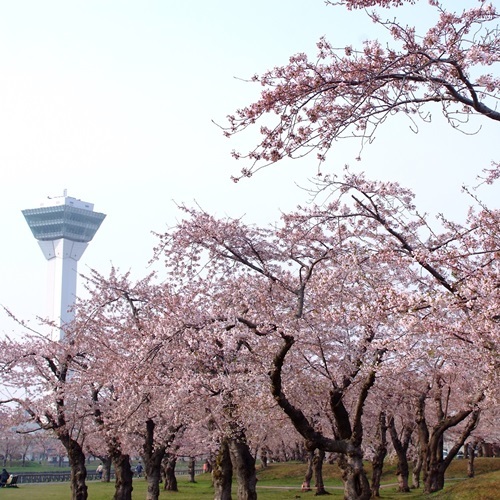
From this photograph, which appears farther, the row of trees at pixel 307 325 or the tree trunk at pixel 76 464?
the tree trunk at pixel 76 464

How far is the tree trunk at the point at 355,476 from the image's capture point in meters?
13.7

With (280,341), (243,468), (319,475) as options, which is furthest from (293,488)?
(280,341)

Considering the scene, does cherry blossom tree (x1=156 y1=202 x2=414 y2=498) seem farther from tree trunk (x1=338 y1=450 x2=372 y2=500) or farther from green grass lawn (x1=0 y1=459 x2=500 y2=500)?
green grass lawn (x1=0 y1=459 x2=500 y2=500)

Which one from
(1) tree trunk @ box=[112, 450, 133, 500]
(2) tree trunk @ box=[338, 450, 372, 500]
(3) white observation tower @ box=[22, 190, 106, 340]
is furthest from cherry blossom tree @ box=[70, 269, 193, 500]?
(3) white observation tower @ box=[22, 190, 106, 340]

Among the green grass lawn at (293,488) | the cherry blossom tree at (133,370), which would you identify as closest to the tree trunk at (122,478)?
the cherry blossom tree at (133,370)

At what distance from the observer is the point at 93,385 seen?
73.2 feet

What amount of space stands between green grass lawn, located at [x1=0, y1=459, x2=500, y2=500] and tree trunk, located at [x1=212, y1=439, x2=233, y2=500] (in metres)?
6.35

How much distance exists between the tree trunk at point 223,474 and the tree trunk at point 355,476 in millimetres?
6058

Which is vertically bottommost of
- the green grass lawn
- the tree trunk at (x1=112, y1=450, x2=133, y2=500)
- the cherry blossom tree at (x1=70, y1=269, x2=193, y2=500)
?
the green grass lawn

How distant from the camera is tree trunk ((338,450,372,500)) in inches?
538

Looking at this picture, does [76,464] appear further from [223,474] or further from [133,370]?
[133,370]

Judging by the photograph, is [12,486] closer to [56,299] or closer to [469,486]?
[469,486]

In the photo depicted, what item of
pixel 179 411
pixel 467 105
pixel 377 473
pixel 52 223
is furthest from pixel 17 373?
pixel 52 223

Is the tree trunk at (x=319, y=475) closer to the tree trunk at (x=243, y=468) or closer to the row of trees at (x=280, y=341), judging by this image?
the row of trees at (x=280, y=341)
